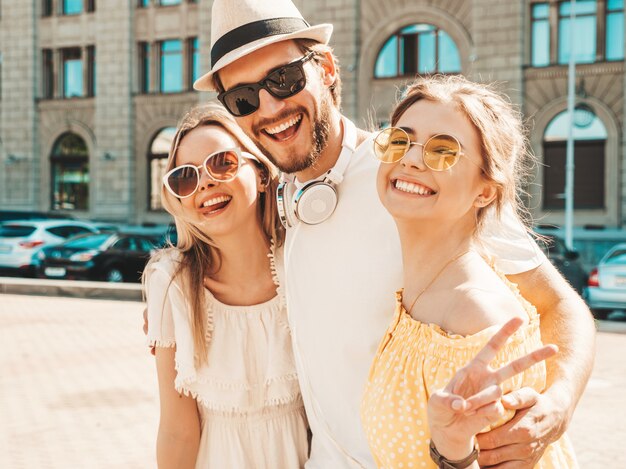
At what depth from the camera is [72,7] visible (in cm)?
3284

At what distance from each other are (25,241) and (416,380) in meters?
19.4

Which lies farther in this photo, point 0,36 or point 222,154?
point 0,36

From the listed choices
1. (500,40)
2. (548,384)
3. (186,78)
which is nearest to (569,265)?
(500,40)

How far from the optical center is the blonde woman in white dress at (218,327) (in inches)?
97.2

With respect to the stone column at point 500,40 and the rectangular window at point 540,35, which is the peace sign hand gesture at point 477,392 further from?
the rectangular window at point 540,35

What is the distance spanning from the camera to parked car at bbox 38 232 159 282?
1802 centimetres

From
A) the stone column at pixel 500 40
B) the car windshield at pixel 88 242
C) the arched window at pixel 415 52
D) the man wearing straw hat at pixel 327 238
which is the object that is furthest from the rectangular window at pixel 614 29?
the man wearing straw hat at pixel 327 238

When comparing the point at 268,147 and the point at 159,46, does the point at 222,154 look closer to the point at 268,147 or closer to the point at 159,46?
the point at 268,147

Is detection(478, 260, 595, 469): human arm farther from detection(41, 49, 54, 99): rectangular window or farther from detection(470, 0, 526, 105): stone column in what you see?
detection(41, 49, 54, 99): rectangular window

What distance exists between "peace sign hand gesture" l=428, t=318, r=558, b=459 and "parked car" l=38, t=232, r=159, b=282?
654 inches

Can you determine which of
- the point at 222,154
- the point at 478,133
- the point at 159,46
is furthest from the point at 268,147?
the point at 159,46

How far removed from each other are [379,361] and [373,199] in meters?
0.65

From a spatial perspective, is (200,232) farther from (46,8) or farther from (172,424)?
(46,8)

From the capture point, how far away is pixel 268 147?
8.25 ft
